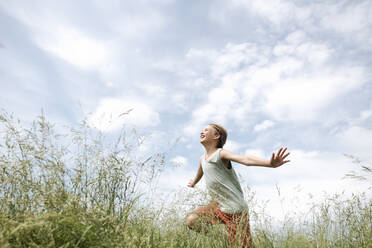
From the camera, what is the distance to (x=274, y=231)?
2916 millimetres

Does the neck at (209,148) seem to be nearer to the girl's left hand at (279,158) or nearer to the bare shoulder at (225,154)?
→ the bare shoulder at (225,154)

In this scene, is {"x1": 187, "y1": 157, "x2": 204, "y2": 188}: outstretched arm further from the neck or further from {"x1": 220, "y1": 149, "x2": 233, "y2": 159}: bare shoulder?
{"x1": 220, "y1": 149, "x2": 233, "y2": 159}: bare shoulder

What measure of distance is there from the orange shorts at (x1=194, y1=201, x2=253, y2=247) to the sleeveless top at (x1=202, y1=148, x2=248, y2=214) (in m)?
0.09

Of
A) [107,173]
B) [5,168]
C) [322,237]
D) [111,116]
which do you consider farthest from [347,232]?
[5,168]

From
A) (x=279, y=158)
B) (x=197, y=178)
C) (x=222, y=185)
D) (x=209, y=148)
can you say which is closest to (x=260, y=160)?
(x=279, y=158)

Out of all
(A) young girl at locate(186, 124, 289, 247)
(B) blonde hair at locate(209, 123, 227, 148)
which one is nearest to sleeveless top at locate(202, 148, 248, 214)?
(A) young girl at locate(186, 124, 289, 247)

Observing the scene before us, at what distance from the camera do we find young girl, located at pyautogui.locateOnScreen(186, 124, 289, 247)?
292 centimetres

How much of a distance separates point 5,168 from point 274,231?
2.54 meters

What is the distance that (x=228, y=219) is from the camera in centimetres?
323

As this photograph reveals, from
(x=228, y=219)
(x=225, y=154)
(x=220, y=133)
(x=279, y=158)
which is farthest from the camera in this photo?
(x=220, y=133)

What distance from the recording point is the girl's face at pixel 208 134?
3.89 metres

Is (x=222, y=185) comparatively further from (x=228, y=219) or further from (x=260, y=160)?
(x=260, y=160)

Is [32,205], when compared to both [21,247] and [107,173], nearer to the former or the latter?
[21,247]

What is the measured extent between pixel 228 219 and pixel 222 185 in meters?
0.41
